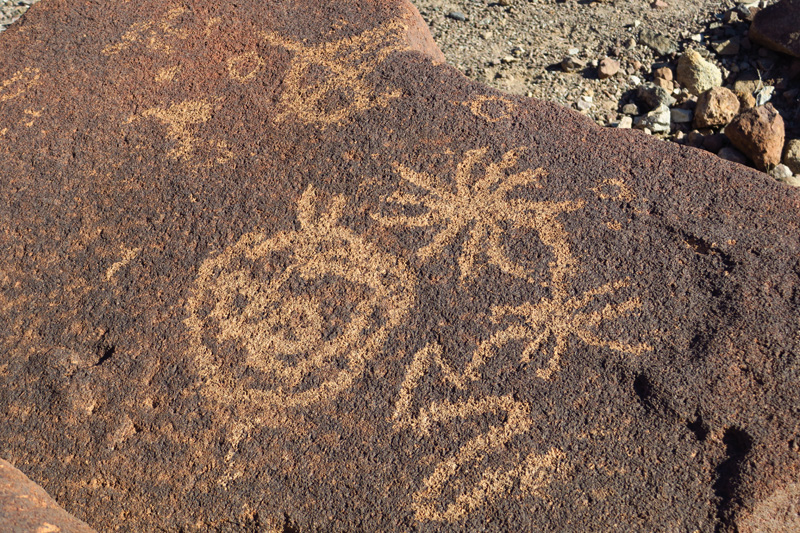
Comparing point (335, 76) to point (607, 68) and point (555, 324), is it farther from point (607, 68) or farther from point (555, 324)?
point (607, 68)

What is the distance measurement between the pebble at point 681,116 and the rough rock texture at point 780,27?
40 centimetres

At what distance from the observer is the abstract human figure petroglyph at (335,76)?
1.56 m

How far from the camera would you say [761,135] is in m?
2.07

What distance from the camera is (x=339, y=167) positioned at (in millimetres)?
1459

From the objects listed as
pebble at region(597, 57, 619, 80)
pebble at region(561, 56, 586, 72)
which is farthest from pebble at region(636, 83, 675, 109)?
pebble at region(561, 56, 586, 72)

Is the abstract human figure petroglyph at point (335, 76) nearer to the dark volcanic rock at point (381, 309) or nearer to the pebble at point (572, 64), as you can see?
the dark volcanic rock at point (381, 309)

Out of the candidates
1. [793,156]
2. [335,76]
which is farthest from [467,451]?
[793,156]

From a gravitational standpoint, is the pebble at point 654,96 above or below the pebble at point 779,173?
above

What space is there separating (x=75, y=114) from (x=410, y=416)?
1.02m

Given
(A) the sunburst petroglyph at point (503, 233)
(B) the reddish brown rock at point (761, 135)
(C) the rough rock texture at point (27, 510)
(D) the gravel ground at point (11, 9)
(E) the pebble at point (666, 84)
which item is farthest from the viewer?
(D) the gravel ground at point (11, 9)

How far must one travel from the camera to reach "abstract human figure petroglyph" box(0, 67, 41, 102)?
5.45ft

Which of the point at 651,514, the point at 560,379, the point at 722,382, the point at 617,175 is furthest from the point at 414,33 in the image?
the point at 651,514

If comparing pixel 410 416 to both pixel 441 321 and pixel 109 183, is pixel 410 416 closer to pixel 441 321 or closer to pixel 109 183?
pixel 441 321

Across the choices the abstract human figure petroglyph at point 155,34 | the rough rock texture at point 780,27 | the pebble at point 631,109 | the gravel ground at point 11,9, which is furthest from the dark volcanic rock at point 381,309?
the gravel ground at point 11,9
